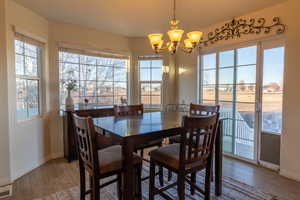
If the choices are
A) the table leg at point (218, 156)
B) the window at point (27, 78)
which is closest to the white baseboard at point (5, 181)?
the window at point (27, 78)

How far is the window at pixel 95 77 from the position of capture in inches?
136

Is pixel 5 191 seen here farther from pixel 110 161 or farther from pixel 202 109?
pixel 202 109

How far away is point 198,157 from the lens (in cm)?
173

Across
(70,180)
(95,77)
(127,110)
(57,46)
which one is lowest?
(70,180)

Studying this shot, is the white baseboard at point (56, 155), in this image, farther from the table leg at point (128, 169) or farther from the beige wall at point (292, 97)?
the beige wall at point (292, 97)

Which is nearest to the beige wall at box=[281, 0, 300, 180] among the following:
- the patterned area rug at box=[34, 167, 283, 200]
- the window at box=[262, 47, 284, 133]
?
the window at box=[262, 47, 284, 133]

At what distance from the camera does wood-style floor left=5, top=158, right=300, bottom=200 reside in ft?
7.38

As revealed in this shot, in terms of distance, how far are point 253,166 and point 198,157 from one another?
1832mm

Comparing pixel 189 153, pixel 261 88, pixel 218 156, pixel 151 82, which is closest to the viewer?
pixel 189 153

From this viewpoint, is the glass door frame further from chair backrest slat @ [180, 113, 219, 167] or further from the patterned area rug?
chair backrest slat @ [180, 113, 219, 167]

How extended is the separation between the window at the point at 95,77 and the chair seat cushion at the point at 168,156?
234cm

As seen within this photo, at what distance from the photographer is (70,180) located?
8.36ft

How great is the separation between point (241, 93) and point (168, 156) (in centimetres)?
212

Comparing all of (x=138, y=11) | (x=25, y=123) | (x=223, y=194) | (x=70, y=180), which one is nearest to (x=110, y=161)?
(x=70, y=180)
